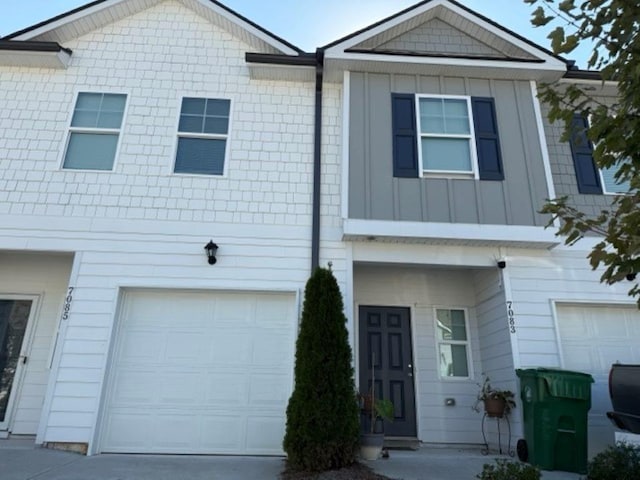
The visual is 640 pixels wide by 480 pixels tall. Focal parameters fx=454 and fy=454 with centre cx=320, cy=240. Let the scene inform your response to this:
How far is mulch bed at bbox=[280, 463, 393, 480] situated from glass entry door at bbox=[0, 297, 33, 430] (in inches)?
168

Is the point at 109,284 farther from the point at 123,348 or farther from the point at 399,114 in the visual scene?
the point at 399,114

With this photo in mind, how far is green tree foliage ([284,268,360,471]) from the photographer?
453 centimetres

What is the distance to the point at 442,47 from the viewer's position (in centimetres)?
723

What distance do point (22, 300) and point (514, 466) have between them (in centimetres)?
674

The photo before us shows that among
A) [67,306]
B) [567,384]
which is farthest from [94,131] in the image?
[567,384]

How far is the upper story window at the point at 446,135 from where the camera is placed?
21.3 feet

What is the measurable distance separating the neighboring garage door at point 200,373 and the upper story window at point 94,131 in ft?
6.79

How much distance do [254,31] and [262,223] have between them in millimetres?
3226

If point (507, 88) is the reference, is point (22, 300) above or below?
below

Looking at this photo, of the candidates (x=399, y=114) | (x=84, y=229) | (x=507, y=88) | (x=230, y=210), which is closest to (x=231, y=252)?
(x=230, y=210)

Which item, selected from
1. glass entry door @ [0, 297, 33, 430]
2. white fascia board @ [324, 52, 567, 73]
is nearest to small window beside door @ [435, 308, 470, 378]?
white fascia board @ [324, 52, 567, 73]

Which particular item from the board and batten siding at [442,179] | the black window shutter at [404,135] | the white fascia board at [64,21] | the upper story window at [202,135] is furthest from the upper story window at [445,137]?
the white fascia board at [64,21]

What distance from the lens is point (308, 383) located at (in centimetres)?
471

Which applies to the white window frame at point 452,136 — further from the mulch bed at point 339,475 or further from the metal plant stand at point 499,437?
the mulch bed at point 339,475
